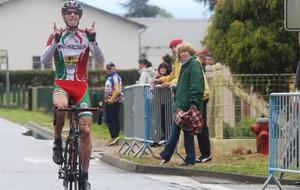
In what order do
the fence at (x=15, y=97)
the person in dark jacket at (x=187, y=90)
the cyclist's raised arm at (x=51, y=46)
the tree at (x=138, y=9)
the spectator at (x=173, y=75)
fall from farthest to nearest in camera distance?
the tree at (x=138, y=9), the fence at (x=15, y=97), the spectator at (x=173, y=75), the person in dark jacket at (x=187, y=90), the cyclist's raised arm at (x=51, y=46)

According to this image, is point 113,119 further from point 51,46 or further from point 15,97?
point 15,97

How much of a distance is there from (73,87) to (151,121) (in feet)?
16.3

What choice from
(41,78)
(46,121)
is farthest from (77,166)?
(41,78)

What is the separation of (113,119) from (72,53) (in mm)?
9154

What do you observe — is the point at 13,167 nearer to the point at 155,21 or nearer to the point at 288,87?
the point at 288,87

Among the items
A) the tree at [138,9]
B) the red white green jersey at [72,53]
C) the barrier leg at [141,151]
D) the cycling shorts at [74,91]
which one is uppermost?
the tree at [138,9]

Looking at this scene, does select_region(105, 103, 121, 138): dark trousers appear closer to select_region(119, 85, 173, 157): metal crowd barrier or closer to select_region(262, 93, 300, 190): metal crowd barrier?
select_region(119, 85, 173, 157): metal crowd barrier

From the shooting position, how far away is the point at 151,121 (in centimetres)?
1472

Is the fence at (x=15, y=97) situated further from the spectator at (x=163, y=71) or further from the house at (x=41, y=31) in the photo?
the spectator at (x=163, y=71)

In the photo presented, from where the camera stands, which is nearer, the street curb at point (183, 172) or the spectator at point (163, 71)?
the street curb at point (183, 172)

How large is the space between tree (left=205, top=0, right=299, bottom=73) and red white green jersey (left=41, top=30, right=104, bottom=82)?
10.2 m

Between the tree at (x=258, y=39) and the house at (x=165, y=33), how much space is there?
55.3 metres

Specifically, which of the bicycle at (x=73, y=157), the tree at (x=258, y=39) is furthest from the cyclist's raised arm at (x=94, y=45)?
the tree at (x=258, y=39)

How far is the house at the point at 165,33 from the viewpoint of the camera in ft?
254
